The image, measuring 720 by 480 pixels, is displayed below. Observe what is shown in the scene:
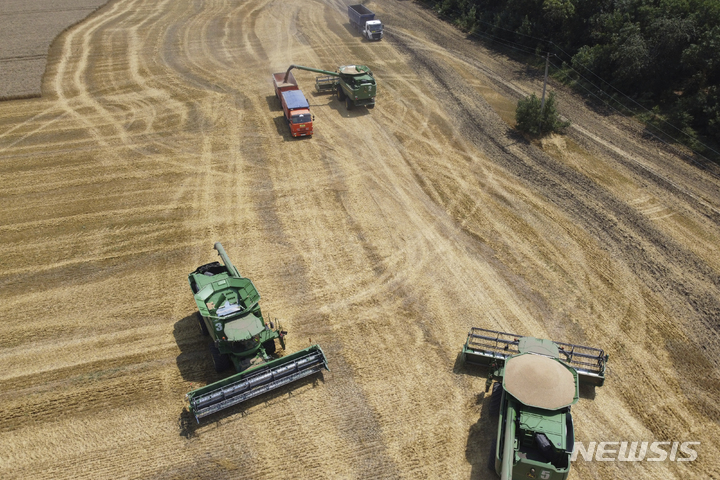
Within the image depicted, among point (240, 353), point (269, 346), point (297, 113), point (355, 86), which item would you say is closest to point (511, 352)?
point (269, 346)

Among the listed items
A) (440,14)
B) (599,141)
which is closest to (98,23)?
(440,14)

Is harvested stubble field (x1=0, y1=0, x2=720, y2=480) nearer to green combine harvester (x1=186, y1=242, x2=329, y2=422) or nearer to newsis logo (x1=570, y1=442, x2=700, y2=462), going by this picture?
newsis logo (x1=570, y1=442, x2=700, y2=462)

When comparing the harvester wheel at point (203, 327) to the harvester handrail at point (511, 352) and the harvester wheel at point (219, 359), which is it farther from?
the harvester handrail at point (511, 352)

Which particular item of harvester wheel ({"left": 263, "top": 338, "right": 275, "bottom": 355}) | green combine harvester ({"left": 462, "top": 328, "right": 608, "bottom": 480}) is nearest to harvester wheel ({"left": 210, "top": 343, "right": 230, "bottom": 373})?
harvester wheel ({"left": 263, "top": 338, "right": 275, "bottom": 355})

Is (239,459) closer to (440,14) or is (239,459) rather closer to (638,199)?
(638,199)

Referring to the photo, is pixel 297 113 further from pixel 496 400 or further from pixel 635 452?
pixel 635 452

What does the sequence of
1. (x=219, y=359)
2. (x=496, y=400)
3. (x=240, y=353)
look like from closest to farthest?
(x=496, y=400) < (x=240, y=353) < (x=219, y=359)
